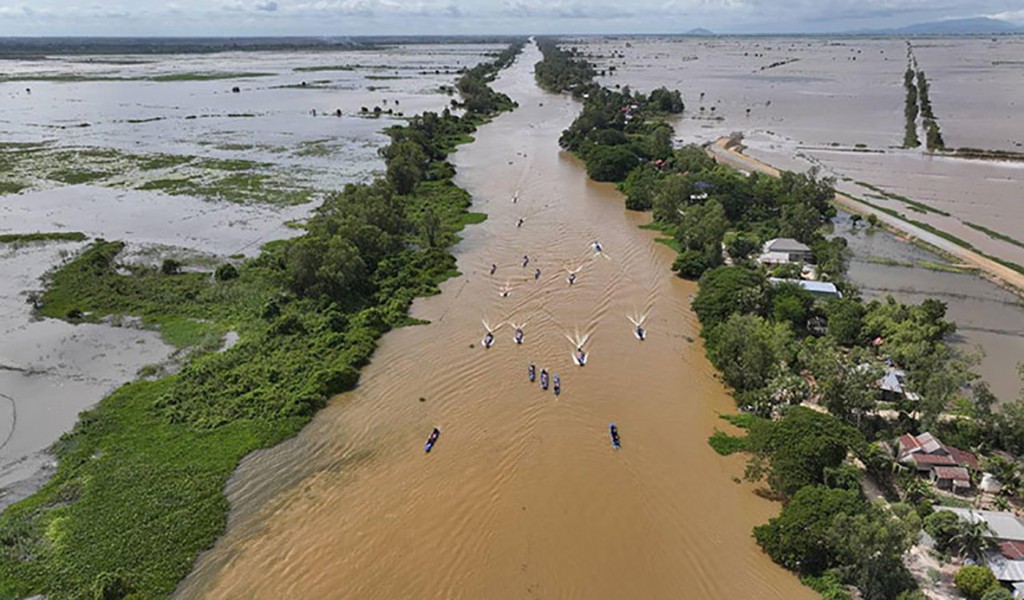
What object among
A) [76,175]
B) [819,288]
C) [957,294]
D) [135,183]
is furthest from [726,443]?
[76,175]

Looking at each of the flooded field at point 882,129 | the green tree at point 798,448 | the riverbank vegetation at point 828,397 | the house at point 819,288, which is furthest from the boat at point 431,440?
the flooded field at point 882,129

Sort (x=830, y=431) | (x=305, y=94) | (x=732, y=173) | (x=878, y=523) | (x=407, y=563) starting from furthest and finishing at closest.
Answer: (x=305, y=94) < (x=732, y=173) < (x=830, y=431) < (x=407, y=563) < (x=878, y=523)

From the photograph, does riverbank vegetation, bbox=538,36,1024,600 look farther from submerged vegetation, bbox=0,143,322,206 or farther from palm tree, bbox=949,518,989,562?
submerged vegetation, bbox=0,143,322,206

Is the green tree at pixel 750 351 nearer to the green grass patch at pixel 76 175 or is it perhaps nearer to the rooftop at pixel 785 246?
the rooftop at pixel 785 246

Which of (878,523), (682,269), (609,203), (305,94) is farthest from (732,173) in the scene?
(305,94)

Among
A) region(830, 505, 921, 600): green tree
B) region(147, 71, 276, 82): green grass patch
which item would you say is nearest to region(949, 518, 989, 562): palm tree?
region(830, 505, 921, 600): green tree

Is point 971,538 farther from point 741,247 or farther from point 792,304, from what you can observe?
point 741,247

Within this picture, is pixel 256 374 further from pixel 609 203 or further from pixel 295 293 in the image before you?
pixel 609 203
